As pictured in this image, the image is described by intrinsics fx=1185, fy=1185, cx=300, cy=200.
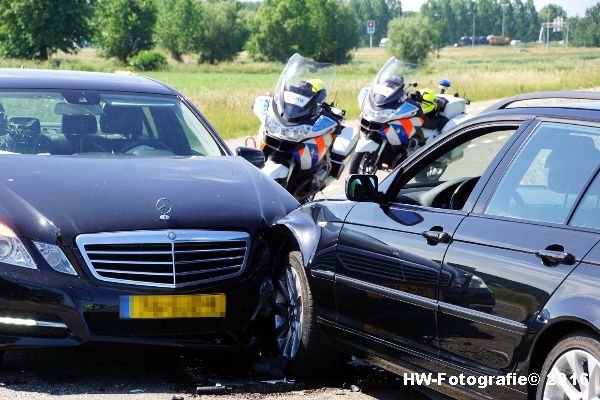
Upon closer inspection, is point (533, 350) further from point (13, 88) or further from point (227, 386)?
point (13, 88)

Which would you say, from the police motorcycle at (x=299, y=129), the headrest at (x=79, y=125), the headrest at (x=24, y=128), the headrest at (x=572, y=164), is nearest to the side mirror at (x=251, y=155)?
the headrest at (x=79, y=125)

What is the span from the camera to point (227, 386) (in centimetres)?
610

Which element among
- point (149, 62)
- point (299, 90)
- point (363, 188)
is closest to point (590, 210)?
point (363, 188)

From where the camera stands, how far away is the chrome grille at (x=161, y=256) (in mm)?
6219

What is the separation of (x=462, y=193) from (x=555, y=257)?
123 cm

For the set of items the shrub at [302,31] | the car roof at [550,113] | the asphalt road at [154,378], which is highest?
the car roof at [550,113]

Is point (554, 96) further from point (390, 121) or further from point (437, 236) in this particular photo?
point (390, 121)

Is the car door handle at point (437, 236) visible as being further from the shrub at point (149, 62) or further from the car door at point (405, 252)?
the shrub at point (149, 62)

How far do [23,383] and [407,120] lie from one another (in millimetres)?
9170

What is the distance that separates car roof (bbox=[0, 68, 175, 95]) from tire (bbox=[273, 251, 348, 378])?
2.41 m

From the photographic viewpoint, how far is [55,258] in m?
6.12

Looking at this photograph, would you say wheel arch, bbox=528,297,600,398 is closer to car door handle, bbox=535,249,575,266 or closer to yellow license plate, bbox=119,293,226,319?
car door handle, bbox=535,249,575,266

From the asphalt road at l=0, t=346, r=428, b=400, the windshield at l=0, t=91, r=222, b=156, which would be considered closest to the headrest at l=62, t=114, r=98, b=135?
the windshield at l=0, t=91, r=222, b=156

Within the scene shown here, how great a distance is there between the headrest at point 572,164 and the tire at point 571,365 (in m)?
0.69
